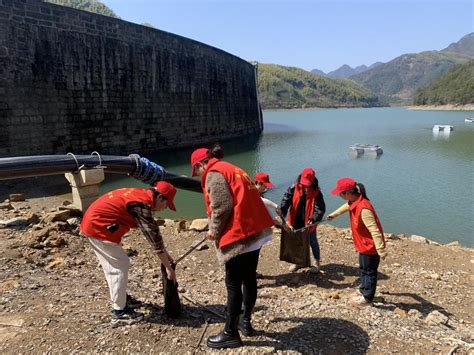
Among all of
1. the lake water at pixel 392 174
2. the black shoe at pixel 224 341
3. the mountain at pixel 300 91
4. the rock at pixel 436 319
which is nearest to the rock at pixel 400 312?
the rock at pixel 436 319

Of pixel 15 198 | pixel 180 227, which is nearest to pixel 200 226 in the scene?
pixel 180 227

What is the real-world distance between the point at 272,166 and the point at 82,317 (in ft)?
56.6

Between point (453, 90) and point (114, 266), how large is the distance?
123 m

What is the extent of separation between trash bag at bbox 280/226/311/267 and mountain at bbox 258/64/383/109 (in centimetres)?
11782

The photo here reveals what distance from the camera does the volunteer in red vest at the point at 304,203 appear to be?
17.2ft

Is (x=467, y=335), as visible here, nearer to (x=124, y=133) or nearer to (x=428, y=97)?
(x=124, y=133)

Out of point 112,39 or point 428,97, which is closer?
point 112,39

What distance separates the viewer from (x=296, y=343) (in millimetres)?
3529

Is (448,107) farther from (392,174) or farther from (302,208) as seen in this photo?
(302,208)

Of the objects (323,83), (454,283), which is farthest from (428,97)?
(454,283)

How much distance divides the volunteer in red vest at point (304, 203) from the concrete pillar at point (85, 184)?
11.3ft

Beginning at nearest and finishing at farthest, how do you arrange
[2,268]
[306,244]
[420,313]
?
[420,313]
[2,268]
[306,244]

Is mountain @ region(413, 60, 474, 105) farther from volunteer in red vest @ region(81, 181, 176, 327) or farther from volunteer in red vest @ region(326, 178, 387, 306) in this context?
volunteer in red vest @ region(81, 181, 176, 327)

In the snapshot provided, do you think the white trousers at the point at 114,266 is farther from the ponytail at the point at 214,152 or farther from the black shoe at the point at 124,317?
the ponytail at the point at 214,152
